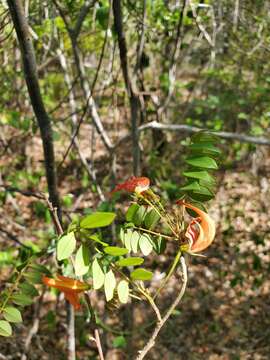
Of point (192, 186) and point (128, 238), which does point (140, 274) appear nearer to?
point (128, 238)

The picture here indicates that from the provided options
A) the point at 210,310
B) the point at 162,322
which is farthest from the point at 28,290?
the point at 210,310

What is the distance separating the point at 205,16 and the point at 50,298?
2.69 meters

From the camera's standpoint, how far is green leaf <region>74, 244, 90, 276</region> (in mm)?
826

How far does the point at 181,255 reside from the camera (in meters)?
0.87

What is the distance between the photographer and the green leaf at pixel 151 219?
931 millimetres

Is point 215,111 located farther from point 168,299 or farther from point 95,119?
point 95,119

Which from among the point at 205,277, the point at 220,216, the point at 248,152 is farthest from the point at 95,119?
the point at 248,152

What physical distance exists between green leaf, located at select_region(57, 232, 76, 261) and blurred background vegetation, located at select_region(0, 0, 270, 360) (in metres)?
1.14

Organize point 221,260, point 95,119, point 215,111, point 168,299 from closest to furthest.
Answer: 1. point 95,119
2. point 168,299
3. point 221,260
4. point 215,111

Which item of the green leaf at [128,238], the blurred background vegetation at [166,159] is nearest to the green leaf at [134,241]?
the green leaf at [128,238]

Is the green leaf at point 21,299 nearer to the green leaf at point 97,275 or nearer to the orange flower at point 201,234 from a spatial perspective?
the green leaf at point 97,275

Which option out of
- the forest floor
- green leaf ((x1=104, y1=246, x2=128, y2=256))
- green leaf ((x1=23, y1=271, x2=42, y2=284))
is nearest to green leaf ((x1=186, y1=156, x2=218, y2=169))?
green leaf ((x1=104, y1=246, x2=128, y2=256))

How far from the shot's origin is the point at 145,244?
93 centimetres

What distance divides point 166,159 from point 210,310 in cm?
184
